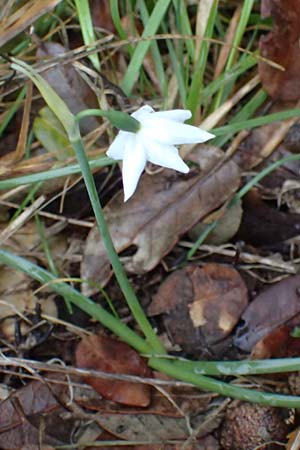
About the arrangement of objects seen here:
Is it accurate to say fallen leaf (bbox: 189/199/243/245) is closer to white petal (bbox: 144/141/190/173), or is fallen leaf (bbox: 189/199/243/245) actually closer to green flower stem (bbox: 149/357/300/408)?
green flower stem (bbox: 149/357/300/408)

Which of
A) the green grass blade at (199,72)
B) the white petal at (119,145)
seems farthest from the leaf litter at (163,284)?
the white petal at (119,145)

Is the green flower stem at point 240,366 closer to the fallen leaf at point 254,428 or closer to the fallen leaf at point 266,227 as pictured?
the fallen leaf at point 254,428

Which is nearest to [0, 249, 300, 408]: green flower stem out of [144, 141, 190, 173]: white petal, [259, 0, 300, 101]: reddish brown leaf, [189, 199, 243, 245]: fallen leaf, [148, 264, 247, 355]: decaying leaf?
[148, 264, 247, 355]: decaying leaf

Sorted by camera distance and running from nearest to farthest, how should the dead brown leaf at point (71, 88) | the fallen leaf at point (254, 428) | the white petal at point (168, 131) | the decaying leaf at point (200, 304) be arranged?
the white petal at point (168, 131), the fallen leaf at point (254, 428), the decaying leaf at point (200, 304), the dead brown leaf at point (71, 88)

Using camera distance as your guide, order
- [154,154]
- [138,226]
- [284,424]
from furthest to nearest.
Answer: [138,226] < [284,424] < [154,154]

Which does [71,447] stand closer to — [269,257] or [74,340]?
[74,340]

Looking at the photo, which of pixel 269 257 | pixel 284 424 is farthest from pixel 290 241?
pixel 284 424

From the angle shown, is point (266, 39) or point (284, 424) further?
point (266, 39)

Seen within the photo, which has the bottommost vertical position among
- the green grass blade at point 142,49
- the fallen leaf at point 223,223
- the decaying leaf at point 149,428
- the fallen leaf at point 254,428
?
the fallen leaf at point 254,428
